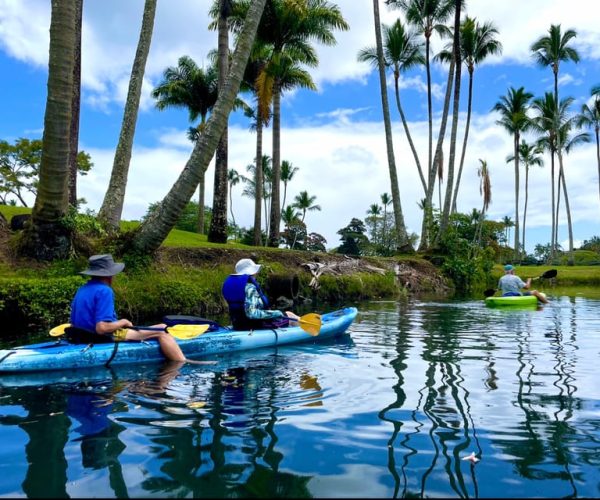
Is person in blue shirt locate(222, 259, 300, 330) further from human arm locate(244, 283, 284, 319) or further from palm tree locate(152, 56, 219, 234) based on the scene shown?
palm tree locate(152, 56, 219, 234)

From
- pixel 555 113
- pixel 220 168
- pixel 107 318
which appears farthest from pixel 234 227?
pixel 107 318

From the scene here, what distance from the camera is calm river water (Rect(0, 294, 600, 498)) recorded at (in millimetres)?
3184

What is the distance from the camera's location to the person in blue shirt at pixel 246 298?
8305 mm

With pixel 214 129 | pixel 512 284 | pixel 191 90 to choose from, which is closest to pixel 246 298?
pixel 214 129

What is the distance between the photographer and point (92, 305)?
6605 millimetres

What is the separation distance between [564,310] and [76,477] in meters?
14.8

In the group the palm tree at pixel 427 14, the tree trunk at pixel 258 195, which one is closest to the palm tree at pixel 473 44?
the palm tree at pixel 427 14

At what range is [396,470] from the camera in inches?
133

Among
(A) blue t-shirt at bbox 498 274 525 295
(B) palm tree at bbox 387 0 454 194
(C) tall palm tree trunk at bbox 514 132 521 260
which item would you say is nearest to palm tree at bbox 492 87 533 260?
(C) tall palm tree trunk at bbox 514 132 521 260

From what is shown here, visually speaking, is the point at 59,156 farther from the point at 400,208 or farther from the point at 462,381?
the point at 400,208

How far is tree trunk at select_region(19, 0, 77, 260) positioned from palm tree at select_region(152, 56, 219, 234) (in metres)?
21.1

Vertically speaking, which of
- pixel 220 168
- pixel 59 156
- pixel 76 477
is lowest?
pixel 76 477

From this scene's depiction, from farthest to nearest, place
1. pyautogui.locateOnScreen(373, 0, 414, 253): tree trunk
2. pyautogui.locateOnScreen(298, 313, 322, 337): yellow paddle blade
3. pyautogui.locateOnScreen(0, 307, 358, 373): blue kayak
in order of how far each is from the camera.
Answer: pyautogui.locateOnScreen(373, 0, 414, 253): tree trunk
pyautogui.locateOnScreen(298, 313, 322, 337): yellow paddle blade
pyautogui.locateOnScreen(0, 307, 358, 373): blue kayak

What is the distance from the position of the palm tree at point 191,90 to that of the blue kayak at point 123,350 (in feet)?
81.5
